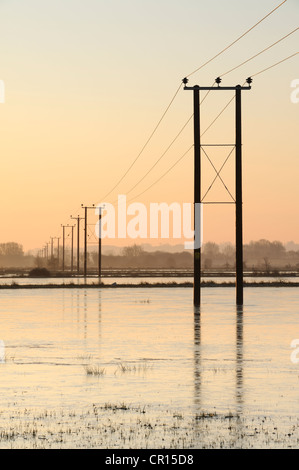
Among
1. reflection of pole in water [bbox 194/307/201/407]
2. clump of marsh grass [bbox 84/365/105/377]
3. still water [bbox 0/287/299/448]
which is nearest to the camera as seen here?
still water [bbox 0/287/299/448]

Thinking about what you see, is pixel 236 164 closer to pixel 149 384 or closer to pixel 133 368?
pixel 133 368

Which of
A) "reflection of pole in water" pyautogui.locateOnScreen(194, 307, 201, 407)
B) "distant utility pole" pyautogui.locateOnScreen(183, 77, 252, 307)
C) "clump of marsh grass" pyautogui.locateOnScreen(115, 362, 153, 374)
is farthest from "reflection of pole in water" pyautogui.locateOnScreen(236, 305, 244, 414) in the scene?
"distant utility pole" pyautogui.locateOnScreen(183, 77, 252, 307)

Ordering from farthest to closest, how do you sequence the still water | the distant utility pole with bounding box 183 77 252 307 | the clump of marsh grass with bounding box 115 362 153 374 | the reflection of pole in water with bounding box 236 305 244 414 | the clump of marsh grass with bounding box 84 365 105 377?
the distant utility pole with bounding box 183 77 252 307 → the clump of marsh grass with bounding box 115 362 153 374 → the clump of marsh grass with bounding box 84 365 105 377 → the reflection of pole in water with bounding box 236 305 244 414 → the still water

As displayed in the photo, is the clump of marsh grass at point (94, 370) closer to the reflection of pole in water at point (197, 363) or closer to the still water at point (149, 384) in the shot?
the still water at point (149, 384)

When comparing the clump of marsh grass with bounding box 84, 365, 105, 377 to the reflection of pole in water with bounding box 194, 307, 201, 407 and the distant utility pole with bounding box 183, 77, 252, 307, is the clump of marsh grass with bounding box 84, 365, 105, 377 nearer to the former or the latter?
the reflection of pole in water with bounding box 194, 307, 201, 407

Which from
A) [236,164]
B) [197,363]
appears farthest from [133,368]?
[236,164]

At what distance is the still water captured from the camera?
1230 centimetres

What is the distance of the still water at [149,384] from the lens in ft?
40.3

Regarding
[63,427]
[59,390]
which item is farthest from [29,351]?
[63,427]

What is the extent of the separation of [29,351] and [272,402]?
10298mm

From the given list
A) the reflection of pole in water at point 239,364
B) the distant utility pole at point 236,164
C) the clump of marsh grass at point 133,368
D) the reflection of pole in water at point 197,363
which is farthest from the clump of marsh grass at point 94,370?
the distant utility pole at point 236,164
